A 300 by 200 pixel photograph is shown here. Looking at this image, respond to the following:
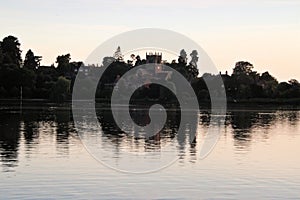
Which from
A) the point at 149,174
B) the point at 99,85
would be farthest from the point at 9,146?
the point at 99,85

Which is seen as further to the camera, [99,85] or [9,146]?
[99,85]

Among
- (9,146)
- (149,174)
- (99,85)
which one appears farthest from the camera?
(99,85)

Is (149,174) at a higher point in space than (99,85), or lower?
lower

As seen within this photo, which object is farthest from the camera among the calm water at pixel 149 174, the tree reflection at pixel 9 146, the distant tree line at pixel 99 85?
the distant tree line at pixel 99 85

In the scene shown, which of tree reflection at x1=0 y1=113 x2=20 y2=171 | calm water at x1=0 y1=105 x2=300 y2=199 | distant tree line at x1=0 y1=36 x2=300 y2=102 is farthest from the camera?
distant tree line at x1=0 y1=36 x2=300 y2=102

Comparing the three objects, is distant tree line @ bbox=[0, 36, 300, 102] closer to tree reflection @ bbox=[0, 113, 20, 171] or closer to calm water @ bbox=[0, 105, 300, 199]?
tree reflection @ bbox=[0, 113, 20, 171]

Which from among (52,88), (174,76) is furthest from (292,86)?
(52,88)

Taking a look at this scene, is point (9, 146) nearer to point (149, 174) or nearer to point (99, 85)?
point (149, 174)

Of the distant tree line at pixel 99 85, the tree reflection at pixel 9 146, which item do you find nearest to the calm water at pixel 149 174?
the tree reflection at pixel 9 146

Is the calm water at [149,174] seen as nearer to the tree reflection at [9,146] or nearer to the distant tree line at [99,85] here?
the tree reflection at [9,146]

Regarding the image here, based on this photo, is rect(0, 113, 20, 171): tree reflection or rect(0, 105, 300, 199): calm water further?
rect(0, 113, 20, 171): tree reflection

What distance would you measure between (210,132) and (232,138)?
7994 mm

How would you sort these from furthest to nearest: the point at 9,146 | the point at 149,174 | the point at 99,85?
the point at 99,85 < the point at 9,146 < the point at 149,174

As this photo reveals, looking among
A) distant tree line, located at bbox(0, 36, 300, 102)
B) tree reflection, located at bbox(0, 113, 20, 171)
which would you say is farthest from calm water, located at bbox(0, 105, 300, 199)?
distant tree line, located at bbox(0, 36, 300, 102)
